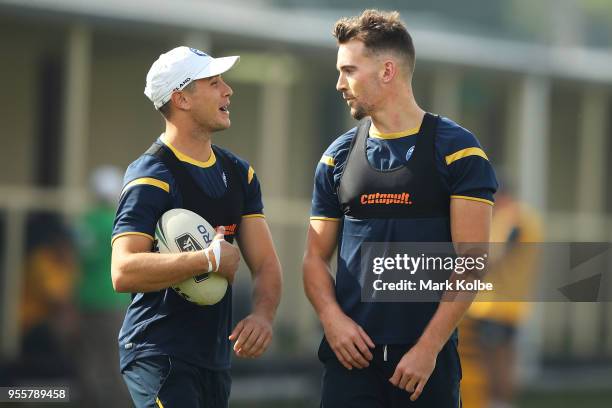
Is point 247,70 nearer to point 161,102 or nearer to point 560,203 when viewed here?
point 560,203

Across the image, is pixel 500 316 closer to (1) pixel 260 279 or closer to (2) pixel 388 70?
(1) pixel 260 279

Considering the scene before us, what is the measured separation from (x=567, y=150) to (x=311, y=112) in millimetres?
5029

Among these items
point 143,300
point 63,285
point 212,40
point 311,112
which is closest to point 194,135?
point 143,300

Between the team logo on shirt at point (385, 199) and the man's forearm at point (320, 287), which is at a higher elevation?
the team logo on shirt at point (385, 199)

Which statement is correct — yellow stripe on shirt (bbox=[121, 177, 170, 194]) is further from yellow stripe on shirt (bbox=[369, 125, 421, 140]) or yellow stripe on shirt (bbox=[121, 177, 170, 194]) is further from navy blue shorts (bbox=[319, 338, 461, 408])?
navy blue shorts (bbox=[319, 338, 461, 408])

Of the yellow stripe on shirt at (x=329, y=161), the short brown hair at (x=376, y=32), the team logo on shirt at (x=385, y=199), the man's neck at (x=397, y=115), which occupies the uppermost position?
the short brown hair at (x=376, y=32)

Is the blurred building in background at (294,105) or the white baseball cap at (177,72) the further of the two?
the blurred building in background at (294,105)

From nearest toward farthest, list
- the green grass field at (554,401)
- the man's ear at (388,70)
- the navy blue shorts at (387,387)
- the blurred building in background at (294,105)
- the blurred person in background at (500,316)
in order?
1. the navy blue shorts at (387,387)
2. the man's ear at (388,70)
3. the blurred person in background at (500,316)
4. the green grass field at (554,401)
5. the blurred building in background at (294,105)

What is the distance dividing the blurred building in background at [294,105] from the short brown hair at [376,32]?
21.6 feet

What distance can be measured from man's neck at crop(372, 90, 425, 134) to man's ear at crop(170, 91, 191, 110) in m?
0.84

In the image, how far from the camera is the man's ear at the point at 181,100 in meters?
5.19

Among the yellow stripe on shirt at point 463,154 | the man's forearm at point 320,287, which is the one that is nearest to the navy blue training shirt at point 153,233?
the man's forearm at point 320,287

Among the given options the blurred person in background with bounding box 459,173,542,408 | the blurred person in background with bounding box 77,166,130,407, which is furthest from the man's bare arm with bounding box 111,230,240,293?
the blurred person in background with bounding box 77,166,130,407

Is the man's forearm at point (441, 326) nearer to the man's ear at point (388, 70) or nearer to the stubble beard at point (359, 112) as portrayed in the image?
the stubble beard at point (359, 112)
